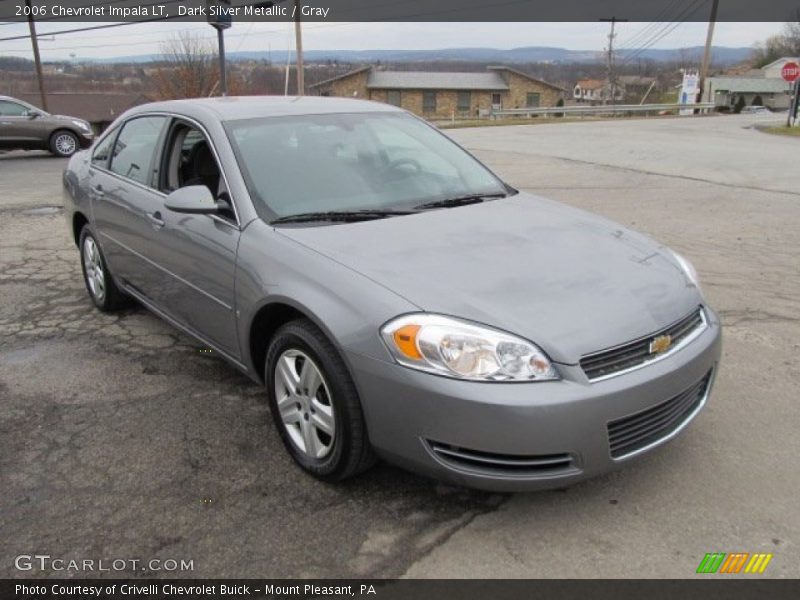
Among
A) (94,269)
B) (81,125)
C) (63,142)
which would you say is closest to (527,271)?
(94,269)

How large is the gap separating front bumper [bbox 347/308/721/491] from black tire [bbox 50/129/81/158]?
718 inches

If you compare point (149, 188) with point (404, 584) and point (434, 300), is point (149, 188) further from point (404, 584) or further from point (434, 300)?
point (404, 584)

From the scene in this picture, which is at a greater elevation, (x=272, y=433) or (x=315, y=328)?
(x=315, y=328)

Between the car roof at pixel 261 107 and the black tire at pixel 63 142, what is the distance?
1556 centimetres

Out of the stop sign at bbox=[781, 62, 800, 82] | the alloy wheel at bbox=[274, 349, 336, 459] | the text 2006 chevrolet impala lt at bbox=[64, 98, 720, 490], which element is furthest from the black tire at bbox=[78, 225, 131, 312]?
the stop sign at bbox=[781, 62, 800, 82]

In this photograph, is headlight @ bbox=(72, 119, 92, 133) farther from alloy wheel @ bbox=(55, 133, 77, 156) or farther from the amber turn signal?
the amber turn signal

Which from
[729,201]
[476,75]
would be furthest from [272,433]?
[476,75]

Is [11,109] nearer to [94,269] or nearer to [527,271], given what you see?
[94,269]

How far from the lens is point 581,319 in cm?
245

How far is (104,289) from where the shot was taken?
4.95 meters

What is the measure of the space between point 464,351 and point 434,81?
243 ft

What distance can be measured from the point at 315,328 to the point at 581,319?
104 centimetres

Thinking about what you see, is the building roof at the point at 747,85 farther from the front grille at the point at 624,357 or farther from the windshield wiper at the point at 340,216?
the front grille at the point at 624,357

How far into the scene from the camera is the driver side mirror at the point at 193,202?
3.17m
